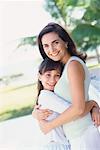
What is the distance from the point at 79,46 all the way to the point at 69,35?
3.6 inches

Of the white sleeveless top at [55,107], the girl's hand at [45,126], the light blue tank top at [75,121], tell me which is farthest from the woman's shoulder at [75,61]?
the girl's hand at [45,126]

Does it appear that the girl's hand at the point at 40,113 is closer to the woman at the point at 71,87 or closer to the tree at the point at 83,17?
the woman at the point at 71,87

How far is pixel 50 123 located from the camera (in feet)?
4.83

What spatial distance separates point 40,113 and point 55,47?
31 cm

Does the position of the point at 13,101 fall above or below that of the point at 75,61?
below

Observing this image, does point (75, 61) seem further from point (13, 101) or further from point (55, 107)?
point (13, 101)

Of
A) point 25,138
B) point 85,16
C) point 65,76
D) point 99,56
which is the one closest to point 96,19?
point 85,16

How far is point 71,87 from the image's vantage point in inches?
54.8

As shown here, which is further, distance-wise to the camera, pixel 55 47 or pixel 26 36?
pixel 26 36

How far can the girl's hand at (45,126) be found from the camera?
4.89 feet

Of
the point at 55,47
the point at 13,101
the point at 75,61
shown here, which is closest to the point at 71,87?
the point at 75,61

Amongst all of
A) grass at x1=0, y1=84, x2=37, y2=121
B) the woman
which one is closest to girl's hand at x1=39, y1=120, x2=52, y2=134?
the woman

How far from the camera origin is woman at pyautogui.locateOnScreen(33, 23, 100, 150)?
140cm

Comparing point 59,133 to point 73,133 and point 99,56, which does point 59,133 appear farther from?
point 99,56
